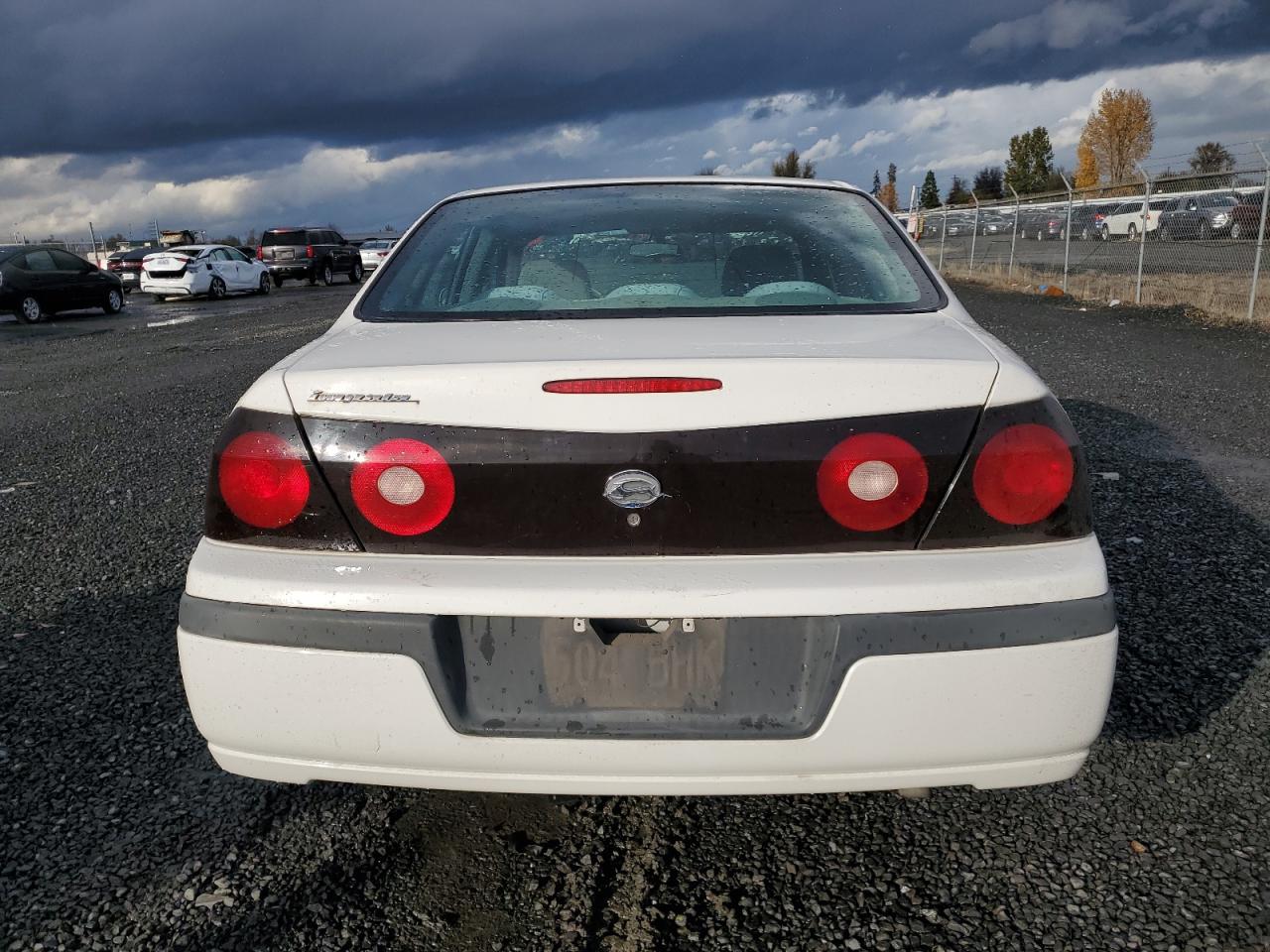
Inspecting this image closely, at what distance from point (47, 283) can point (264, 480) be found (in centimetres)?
1998

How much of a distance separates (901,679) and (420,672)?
2.76 feet

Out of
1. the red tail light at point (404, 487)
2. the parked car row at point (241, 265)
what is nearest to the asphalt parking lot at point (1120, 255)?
the red tail light at point (404, 487)

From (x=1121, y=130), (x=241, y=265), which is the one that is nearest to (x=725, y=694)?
(x=241, y=265)

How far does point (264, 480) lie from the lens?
181 centimetres

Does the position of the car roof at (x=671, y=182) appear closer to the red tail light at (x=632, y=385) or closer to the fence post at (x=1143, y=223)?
the red tail light at (x=632, y=385)

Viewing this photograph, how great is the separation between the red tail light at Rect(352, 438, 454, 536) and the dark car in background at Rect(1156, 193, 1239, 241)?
1412 cm

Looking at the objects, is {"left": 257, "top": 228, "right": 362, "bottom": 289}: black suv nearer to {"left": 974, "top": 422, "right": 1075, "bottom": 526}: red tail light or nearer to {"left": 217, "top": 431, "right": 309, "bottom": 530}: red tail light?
{"left": 217, "top": 431, "right": 309, "bottom": 530}: red tail light

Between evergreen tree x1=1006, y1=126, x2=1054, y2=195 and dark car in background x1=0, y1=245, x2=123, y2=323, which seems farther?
evergreen tree x1=1006, y1=126, x2=1054, y2=195

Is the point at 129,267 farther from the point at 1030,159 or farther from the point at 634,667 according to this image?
the point at 1030,159

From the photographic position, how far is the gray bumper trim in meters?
1.66

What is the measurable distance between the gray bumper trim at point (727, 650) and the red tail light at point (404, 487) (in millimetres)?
182

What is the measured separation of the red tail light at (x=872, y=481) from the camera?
1.72 meters

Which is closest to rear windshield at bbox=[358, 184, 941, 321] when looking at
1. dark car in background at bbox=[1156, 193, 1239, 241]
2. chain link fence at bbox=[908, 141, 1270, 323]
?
chain link fence at bbox=[908, 141, 1270, 323]

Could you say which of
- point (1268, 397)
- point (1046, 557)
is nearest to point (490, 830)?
point (1046, 557)
